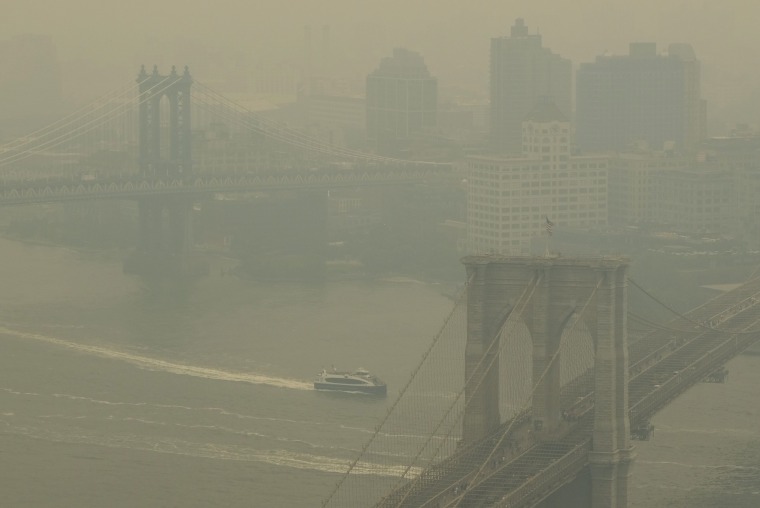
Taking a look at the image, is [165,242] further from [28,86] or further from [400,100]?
[400,100]

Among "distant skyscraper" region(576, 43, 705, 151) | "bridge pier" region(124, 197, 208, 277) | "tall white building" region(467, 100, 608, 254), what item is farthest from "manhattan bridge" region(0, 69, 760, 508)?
"distant skyscraper" region(576, 43, 705, 151)

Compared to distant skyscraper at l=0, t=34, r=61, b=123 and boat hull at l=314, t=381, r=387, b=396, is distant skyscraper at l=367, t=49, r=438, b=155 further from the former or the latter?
boat hull at l=314, t=381, r=387, b=396

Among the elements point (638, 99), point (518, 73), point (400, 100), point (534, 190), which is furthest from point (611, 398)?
point (400, 100)

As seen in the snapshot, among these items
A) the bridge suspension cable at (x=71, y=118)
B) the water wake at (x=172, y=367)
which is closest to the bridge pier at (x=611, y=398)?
the water wake at (x=172, y=367)

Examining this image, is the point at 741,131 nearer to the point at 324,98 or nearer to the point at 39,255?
the point at 39,255

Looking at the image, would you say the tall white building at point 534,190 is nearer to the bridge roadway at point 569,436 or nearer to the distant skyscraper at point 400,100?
the bridge roadway at point 569,436

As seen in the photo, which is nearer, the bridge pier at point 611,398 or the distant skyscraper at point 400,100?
the bridge pier at point 611,398
